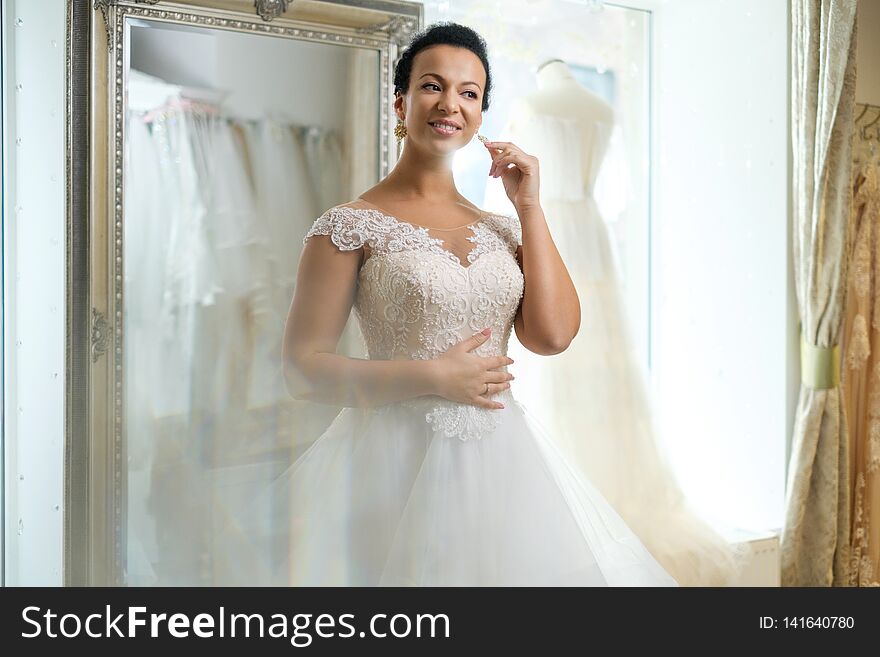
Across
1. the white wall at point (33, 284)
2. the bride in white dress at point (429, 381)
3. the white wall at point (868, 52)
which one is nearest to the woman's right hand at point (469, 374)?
the bride in white dress at point (429, 381)

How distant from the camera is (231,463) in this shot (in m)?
1.59

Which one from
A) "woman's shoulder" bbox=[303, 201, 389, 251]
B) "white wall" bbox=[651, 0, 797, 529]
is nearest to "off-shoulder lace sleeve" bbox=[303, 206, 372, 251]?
"woman's shoulder" bbox=[303, 201, 389, 251]

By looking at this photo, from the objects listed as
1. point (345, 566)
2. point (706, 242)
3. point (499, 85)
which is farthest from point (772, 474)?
point (345, 566)

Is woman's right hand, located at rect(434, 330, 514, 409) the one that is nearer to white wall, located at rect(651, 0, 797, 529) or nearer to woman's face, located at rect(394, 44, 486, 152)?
woman's face, located at rect(394, 44, 486, 152)

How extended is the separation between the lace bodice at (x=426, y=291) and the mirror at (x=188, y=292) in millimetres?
152

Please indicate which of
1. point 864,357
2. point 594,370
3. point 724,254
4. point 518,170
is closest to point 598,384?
point 594,370

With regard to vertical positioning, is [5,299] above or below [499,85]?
below

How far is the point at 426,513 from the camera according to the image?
143 cm

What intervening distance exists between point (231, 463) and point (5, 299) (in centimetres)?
51

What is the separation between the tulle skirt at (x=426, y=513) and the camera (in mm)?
1434

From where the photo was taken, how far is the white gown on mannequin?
2.29m

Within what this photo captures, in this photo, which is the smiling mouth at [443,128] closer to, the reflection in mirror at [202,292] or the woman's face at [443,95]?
the woman's face at [443,95]

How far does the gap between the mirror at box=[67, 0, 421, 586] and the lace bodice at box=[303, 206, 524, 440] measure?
0.50 feet

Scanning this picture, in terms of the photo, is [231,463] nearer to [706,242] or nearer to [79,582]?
[79,582]
